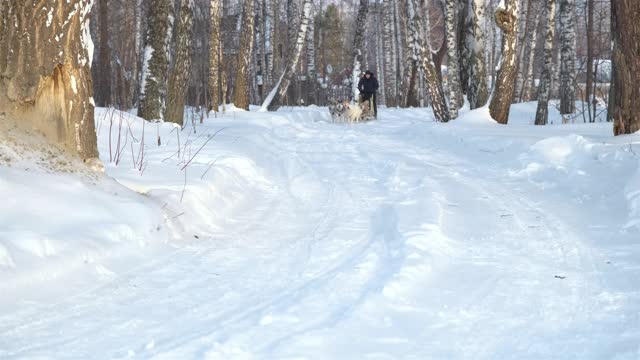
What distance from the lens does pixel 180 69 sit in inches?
497

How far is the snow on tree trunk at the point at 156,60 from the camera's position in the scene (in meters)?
11.2

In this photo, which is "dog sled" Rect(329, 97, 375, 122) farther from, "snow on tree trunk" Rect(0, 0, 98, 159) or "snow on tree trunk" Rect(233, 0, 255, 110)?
"snow on tree trunk" Rect(0, 0, 98, 159)

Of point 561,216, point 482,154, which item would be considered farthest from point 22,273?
point 482,154

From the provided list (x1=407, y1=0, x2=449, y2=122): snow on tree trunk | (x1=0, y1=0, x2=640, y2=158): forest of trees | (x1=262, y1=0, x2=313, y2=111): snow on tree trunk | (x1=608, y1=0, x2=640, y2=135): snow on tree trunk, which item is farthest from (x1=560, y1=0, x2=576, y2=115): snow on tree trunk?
(x1=608, y1=0, x2=640, y2=135): snow on tree trunk

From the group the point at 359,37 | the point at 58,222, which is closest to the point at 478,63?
the point at 359,37

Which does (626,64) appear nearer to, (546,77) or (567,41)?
(546,77)

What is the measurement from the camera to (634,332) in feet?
9.67

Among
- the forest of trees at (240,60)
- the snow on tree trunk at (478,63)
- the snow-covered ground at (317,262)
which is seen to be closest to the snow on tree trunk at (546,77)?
the forest of trees at (240,60)

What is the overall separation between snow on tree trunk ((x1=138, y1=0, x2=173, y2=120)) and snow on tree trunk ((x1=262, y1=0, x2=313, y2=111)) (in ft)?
32.3

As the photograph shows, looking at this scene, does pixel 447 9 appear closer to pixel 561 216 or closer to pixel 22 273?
pixel 561 216

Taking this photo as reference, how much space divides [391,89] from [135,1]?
12.1m

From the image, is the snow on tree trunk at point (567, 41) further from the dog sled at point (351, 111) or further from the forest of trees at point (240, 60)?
the dog sled at point (351, 111)

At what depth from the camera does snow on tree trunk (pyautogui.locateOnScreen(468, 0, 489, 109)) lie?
48.1 feet

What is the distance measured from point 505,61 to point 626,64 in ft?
13.8
